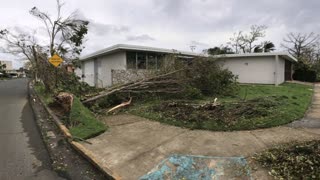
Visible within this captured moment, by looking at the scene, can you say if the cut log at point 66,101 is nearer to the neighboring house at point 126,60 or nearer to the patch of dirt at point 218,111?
the patch of dirt at point 218,111

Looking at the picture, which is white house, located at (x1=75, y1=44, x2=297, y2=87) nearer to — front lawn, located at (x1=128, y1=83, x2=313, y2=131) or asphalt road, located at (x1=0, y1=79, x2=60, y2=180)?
A: front lawn, located at (x1=128, y1=83, x2=313, y2=131)

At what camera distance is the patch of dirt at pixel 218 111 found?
7.49m

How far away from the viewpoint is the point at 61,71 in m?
16.5

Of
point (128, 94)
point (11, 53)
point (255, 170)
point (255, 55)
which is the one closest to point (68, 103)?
point (128, 94)

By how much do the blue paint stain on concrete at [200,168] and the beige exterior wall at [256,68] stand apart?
16.2 meters

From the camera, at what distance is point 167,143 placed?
586cm

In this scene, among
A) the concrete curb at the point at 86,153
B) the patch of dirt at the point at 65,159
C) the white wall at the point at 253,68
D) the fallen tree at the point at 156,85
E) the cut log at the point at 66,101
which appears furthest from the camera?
the white wall at the point at 253,68

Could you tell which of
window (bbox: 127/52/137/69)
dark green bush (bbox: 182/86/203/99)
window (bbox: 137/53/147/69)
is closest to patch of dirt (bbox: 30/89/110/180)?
dark green bush (bbox: 182/86/203/99)

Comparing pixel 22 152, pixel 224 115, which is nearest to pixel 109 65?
pixel 224 115

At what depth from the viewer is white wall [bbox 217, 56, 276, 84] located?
21297 millimetres

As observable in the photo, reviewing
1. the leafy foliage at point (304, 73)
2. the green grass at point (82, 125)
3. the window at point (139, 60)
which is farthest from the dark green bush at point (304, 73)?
the green grass at point (82, 125)

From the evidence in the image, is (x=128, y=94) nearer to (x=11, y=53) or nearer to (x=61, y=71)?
(x=61, y=71)

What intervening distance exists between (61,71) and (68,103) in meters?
7.81

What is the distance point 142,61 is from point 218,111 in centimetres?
1056
